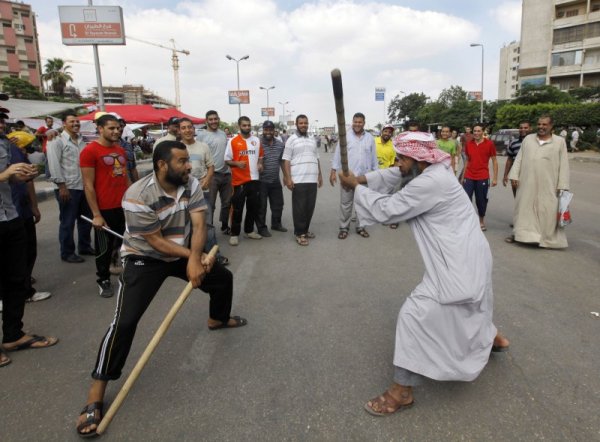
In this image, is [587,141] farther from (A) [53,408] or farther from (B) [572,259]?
(A) [53,408]

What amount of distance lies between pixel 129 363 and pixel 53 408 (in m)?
0.55

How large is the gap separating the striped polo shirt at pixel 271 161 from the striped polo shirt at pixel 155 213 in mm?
3763

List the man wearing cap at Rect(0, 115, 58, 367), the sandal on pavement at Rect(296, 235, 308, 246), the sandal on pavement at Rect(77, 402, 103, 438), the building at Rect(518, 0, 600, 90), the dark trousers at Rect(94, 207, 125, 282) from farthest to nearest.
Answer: the building at Rect(518, 0, 600, 90) < the sandal on pavement at Rect(296, 235, 308, 246) < the dark trousers at Rect(94, 207, 125, 282) < the man wearing cap at Rect(0, 115, 58, 367) < the sandal on pavement at Rect(77, 402, 103, 438)

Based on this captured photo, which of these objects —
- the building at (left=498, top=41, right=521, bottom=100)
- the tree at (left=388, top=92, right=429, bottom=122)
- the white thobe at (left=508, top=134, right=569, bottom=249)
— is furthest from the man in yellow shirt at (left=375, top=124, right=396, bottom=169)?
the building at (left=498, top=41, right=521, bottom=100)

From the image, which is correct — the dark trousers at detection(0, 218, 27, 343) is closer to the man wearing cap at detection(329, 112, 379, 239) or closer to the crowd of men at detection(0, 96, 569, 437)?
the crowd of men at detection(0, 96, 569, 437)

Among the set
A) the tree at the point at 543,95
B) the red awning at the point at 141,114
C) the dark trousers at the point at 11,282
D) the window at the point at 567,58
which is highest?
the window at the point at 567,58

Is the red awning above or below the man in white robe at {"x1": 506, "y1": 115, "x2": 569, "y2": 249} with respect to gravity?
above

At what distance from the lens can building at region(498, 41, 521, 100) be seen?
95.7 metres

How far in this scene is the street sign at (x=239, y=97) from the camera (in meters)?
44.9

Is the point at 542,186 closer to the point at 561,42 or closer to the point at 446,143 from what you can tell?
the point at 446,143

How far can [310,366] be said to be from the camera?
283 cm

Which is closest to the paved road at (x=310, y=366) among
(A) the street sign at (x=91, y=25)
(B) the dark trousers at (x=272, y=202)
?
(B) the dark trousers at (x=272, y=202)

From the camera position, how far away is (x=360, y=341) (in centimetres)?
315

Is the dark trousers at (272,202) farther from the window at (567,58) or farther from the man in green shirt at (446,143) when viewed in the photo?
the window at (567,58)
